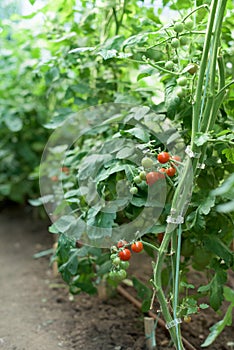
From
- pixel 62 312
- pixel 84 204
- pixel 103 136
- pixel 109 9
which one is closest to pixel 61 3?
pixel 109 9

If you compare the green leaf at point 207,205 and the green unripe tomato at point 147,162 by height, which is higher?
the green unripe tomato at point 147,162

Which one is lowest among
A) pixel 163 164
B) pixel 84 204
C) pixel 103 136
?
pixel 84 204

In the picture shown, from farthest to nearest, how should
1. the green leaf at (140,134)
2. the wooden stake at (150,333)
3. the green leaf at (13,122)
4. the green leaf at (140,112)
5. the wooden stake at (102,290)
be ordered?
1. the green leaf at (13,122)
2. the wooden stake at (102,290)
3. the wooden stake at (150,333)
4. the green leaf at (140,112)
5. the green leaf at (140,134)

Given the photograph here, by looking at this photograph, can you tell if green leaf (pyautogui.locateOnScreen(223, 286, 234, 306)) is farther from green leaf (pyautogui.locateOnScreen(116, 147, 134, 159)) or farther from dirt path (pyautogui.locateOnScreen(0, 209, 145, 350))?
green leaf (pyautogui.locateOnScreen(116, 147, 134, 159))

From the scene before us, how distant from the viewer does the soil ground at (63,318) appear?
1.51 m

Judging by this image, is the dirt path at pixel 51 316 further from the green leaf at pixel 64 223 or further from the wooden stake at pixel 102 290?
the green leaf at pixel 64 223

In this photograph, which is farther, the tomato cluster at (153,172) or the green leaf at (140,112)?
the green leaf at (140,112)

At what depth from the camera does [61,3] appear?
171 centimetres

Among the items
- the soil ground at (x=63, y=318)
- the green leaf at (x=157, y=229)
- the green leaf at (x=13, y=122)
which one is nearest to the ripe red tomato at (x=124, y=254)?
the green leaf at (x=157, y=229)

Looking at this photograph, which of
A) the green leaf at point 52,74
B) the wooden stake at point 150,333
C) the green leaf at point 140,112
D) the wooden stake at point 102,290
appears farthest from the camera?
the wooden stake at point 102,290

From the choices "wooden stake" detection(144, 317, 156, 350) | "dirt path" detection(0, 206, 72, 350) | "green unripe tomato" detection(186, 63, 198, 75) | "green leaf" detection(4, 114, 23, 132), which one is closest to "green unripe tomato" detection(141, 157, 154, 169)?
"green unripe tomato" detection(186, 63, 198, 75)

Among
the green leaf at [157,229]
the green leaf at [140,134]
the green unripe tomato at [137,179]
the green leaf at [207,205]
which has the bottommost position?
the green leaf at [157,229]

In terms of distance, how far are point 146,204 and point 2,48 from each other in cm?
186

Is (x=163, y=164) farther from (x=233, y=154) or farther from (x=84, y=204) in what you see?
(x=84, y=204)
